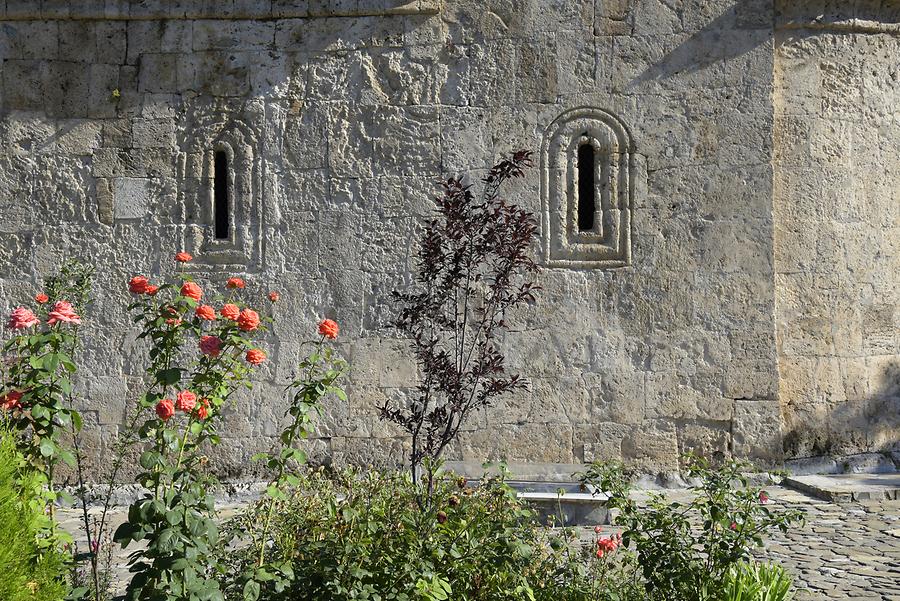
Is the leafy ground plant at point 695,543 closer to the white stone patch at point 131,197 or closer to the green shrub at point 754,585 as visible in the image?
the green shrub at point 754,585

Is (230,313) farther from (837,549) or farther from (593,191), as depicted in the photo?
(593,191)

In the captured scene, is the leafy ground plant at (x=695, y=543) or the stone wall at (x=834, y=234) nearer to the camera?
the leafy ground plant at (x=695, y=543)

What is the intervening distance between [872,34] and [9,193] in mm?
6234

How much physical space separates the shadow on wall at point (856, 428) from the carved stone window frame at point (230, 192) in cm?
394

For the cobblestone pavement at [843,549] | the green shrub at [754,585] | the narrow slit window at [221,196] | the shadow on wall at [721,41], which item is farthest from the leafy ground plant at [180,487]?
the shadow on wall at [721,41]

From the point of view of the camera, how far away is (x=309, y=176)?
6.82 metres

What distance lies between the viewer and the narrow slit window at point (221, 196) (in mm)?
6887

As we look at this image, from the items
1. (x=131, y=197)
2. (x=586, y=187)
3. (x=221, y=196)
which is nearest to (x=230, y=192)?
(x=221, y=196)

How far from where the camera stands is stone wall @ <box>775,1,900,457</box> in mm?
6812

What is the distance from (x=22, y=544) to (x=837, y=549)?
3.94 m

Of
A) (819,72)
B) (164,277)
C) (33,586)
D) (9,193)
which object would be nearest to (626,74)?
(819,72)

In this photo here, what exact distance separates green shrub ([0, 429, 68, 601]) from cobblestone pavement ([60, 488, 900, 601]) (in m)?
1.33

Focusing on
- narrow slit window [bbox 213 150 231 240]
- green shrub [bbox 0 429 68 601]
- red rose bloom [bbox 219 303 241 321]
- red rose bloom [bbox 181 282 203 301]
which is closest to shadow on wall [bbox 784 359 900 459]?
narrow slit window [bbox 213 150 231 240]

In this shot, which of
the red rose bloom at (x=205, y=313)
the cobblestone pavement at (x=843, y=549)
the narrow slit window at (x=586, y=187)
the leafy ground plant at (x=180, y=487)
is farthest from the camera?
the narrow slit window at (x=586, y=187)
